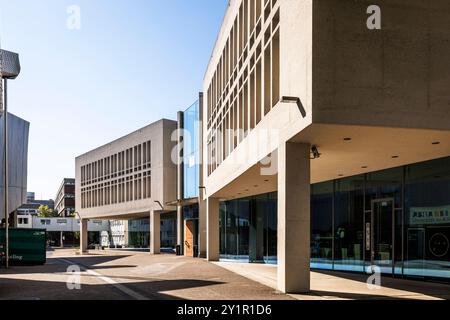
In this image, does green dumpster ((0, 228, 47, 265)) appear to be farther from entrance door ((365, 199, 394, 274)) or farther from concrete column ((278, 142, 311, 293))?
concrete column ((278, 142, 311, 293))

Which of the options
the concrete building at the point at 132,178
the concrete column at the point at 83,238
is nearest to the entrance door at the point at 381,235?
the concrete building at the point at 132,178

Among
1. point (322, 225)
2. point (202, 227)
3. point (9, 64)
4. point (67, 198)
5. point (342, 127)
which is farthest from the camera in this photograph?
point (67, 198)

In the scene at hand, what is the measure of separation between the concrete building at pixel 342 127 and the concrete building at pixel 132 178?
1736 centimetres

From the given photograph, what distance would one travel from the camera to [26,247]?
104 feet

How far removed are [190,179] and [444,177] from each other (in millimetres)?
26547

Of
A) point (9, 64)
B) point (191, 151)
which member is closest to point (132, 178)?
point (191, 151)

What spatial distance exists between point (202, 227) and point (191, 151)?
744 centimetres

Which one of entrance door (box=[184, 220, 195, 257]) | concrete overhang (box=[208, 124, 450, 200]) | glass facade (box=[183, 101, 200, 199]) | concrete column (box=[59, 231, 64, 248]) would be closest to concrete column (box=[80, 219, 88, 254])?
entrance door (box=[184, 220, 195, 257])

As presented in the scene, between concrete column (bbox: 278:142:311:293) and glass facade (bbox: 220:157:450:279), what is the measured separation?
604 cm
